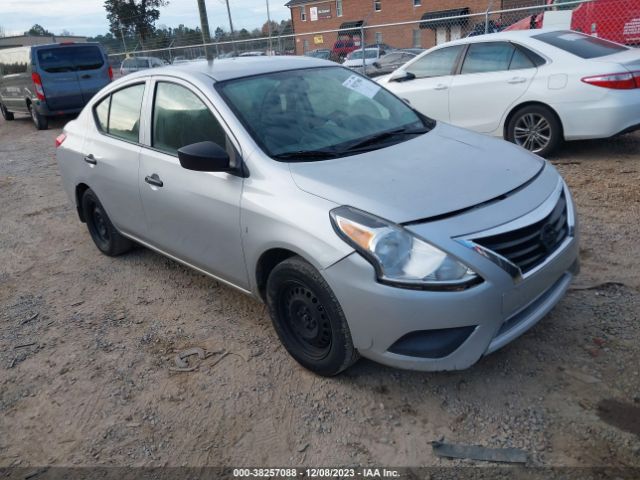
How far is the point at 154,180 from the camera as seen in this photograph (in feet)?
12.5

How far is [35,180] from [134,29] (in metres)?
50.5

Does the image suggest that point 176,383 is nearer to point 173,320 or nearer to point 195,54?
point 173,320

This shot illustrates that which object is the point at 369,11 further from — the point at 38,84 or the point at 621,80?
the point at 621,80

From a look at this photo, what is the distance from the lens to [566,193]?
312 cm

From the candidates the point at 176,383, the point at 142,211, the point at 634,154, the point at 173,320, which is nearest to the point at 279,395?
the point at 176,383

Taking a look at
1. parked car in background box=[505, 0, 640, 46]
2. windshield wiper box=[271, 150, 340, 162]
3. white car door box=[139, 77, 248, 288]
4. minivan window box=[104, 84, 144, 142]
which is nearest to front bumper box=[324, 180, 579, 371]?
windshield wiper box=[271, 150, 340, 162]

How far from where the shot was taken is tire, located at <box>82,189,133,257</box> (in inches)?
189

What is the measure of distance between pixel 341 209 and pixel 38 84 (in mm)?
12899

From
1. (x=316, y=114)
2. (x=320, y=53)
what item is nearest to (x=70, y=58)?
(x=320, y=53)

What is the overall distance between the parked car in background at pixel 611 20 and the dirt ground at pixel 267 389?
9630mm

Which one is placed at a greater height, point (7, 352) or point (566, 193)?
point (566, 193)

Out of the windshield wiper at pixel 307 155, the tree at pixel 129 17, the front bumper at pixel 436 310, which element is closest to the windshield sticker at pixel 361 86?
the windshield wiper at pixel 307 155

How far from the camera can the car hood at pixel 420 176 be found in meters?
2.59

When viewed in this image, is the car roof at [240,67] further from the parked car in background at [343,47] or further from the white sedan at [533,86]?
the parked car in background at [343,47]
